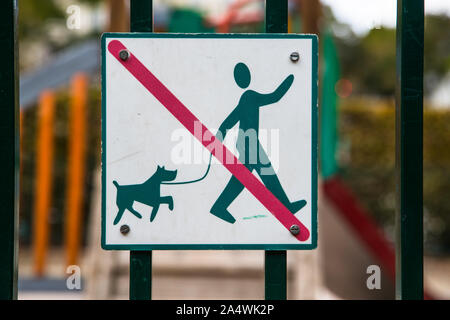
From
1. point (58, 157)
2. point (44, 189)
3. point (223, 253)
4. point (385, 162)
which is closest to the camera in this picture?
point (223, 253)

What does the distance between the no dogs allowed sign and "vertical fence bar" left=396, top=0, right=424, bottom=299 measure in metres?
0.20

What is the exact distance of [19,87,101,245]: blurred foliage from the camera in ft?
21.8

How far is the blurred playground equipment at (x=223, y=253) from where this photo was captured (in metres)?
3.04

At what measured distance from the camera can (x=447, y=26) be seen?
13445mm

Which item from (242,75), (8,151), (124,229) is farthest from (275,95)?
(8,151)

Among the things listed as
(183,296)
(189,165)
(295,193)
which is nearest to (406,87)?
(295,193)

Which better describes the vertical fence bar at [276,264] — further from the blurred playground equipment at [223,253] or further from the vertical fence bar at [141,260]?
the blurred playground equipment at [223,253]

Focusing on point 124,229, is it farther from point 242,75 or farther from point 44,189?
point 44,189

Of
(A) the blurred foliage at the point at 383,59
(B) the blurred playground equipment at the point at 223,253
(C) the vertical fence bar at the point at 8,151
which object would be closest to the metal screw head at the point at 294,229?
(C) the vertical fence bar at the point at 8,151

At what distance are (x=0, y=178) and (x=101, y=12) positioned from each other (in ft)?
26.9

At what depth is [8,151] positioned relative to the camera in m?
1.09

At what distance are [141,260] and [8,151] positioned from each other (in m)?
0.37

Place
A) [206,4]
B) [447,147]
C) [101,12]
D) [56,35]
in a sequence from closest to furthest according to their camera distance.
→ 1. [206,4]
2. [447,147]
3. [101,12]
4. [56,35]
